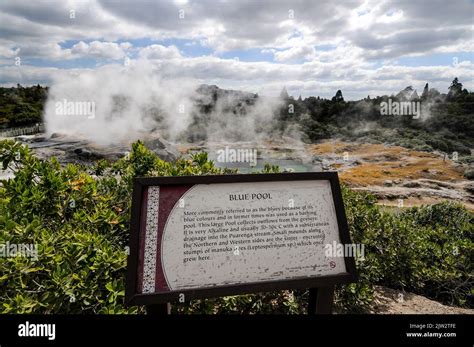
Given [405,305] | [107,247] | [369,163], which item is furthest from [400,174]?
[107,247]

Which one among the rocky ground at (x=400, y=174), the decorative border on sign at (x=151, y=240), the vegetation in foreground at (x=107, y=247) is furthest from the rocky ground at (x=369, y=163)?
the decorative border on sign at (x=151, y=240)

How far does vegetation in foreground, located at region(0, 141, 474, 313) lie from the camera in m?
2.27

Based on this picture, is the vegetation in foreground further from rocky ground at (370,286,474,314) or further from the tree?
the tree

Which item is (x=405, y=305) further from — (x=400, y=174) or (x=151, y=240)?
(x=400, y=174)

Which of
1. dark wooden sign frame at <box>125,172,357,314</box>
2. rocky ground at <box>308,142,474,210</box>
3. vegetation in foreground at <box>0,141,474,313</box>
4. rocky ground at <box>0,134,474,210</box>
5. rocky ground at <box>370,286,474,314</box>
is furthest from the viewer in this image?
rocky ground at <box>0,134,474,210</box>

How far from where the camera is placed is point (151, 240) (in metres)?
2.11

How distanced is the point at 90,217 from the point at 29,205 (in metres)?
0.47

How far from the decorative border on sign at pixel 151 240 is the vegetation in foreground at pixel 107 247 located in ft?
1.10

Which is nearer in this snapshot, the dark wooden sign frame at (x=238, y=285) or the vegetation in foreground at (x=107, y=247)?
the dark wooden sign frame at (x=238, y=285)

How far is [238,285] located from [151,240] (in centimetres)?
58

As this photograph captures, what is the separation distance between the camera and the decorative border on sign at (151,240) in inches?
80.0

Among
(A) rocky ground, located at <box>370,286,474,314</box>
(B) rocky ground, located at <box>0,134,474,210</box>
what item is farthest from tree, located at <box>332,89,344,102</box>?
(A) rocky ground, located at <box>370,286,474,314</box>

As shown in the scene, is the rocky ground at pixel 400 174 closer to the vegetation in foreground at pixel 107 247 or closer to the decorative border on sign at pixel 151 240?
the vegetation in foreground at pixel 107 247

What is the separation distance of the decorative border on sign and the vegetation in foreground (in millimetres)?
335
